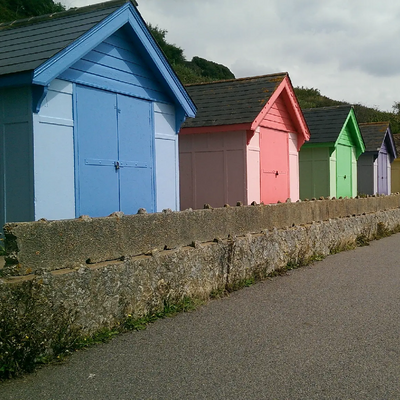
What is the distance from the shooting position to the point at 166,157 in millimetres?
10070

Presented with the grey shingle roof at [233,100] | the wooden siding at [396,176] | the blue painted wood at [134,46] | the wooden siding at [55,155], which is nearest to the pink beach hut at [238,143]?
the grey shingle roof at [233,100]

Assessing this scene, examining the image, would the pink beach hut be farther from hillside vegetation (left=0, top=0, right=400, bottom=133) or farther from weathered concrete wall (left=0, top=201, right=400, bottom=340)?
hillside vegetation (left=0, top=0, right=400, bottom=133)

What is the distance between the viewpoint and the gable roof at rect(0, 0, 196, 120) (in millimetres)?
7020

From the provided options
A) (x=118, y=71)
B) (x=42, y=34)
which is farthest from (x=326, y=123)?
(x=42, y=34)

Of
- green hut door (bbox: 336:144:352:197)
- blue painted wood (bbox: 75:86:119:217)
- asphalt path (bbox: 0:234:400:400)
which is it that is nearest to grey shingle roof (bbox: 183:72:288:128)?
blue painted wood (bbox: 75:86:119:217)

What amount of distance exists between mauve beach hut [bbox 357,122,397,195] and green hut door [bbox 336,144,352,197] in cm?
410

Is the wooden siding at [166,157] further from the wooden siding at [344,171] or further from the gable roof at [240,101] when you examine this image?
the wooden siding at [344,171]

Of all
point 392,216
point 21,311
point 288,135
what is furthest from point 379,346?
point 392,216

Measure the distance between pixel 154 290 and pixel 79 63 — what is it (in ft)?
12.1

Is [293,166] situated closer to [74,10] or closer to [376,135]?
[74,10]

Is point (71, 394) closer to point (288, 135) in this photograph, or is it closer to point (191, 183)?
point (191, 183)

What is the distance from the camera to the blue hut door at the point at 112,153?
26.4 feet

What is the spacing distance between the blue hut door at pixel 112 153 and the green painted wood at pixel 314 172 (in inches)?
351

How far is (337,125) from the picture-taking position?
1752cm
